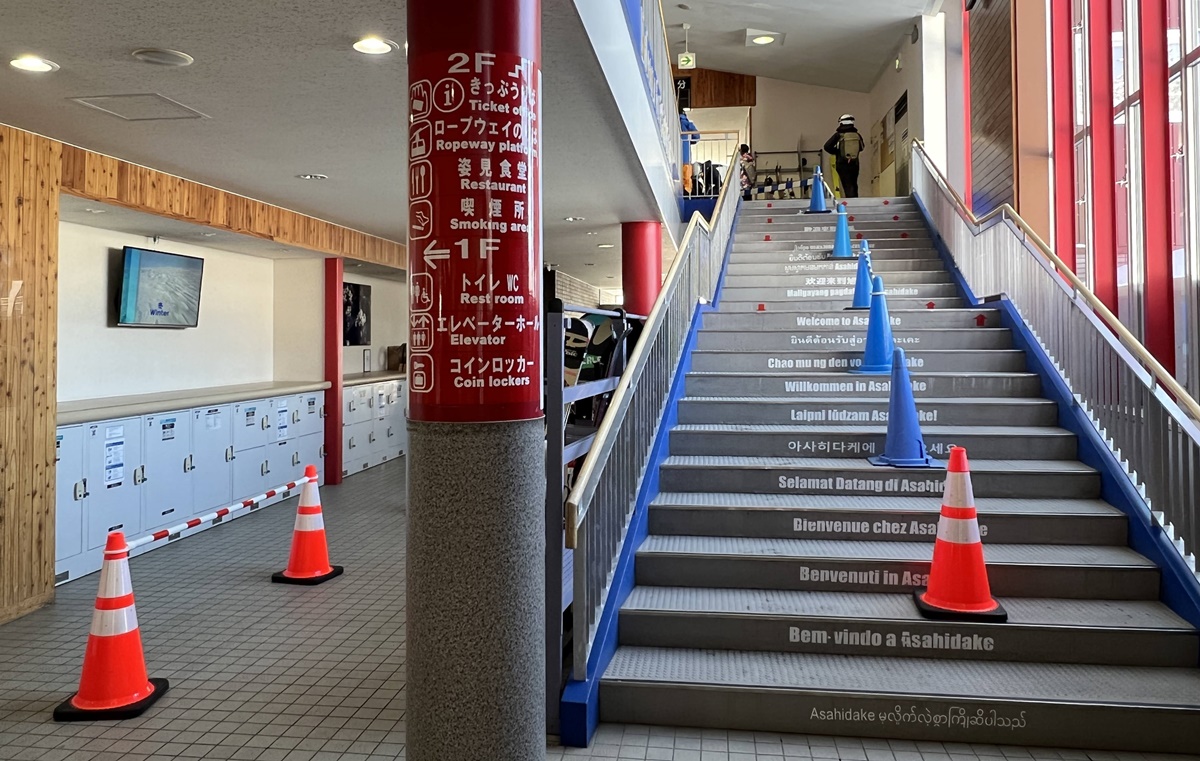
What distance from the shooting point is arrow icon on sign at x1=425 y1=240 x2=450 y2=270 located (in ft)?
7.22

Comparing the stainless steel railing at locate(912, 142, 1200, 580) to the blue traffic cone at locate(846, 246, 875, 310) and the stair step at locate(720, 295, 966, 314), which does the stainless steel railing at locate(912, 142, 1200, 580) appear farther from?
the blue traffic cone at locate(846, 246, 875, 310)

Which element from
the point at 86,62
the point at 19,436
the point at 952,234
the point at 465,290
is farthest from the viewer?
the point at 952,234

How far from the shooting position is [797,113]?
60.1ft

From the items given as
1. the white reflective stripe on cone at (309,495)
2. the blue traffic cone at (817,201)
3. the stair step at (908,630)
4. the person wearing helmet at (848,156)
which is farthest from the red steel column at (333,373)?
the person wearing helmet at (848,156)

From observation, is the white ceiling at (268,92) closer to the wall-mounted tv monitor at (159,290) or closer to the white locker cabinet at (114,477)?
the wall-mounted tv monitor at (159,290)

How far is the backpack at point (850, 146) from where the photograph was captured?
48.0 ft

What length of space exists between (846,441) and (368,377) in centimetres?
718

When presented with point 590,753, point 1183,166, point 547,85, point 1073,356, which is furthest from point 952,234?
point 590,753

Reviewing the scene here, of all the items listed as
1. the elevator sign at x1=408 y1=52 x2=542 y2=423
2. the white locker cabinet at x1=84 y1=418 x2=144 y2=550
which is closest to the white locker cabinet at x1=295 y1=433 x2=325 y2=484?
the white locker cabinet at x1=84 y1=418 x2=144 y2=550

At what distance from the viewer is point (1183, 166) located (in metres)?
6.29

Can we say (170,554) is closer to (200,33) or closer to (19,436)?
(19,436)

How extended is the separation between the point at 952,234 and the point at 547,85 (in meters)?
5.99

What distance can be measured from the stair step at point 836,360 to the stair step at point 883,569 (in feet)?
6.73

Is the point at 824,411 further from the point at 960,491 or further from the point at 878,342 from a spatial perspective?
the point at 960,491
